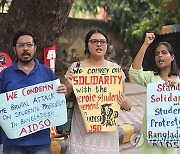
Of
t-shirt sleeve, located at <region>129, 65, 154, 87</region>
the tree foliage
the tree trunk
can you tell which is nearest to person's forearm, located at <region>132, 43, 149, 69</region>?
t-shirt sleeve, located at <region>129, 65, 154, 87</region>

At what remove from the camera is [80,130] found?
312 centimetres

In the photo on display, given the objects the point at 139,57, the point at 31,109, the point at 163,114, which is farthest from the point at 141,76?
the point at 31,109

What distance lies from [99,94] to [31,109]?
584 millimetres

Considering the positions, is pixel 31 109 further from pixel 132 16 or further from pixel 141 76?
pixel 132 16

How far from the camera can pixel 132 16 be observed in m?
15.9

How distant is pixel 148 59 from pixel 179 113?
10.7 meters

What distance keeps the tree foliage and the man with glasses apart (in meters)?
10.9

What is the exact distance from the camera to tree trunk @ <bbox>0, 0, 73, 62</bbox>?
15.5ft

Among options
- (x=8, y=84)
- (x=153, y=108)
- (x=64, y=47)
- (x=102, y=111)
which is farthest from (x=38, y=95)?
(x=64, y=47)

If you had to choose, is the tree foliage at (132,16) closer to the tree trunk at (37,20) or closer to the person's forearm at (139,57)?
the tree trunk at (37,20)

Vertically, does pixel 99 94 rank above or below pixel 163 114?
above

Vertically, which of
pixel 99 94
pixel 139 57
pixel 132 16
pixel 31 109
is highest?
pixel 132 16

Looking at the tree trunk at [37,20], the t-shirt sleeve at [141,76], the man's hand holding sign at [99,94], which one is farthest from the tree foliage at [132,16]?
the man's hand holding sign at [99,94]

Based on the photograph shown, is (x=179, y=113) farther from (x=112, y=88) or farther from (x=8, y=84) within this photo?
(x=8, y=84)
